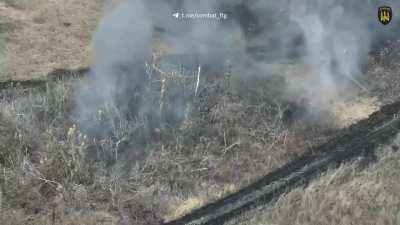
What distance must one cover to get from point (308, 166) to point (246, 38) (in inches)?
160

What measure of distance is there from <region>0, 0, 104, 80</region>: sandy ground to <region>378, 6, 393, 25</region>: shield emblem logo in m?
6.19

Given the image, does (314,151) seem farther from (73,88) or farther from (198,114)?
(73,88)

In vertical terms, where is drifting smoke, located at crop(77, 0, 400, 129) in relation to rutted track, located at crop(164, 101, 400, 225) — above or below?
above

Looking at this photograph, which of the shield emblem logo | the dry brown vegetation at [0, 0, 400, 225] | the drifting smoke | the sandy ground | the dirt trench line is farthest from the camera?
the shield emblem logo

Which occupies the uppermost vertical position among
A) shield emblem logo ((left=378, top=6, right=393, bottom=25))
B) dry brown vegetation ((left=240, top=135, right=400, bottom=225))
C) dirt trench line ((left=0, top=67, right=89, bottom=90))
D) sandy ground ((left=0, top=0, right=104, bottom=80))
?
shield emblem logo ((left=378, top=6, right=393, bottom=25))

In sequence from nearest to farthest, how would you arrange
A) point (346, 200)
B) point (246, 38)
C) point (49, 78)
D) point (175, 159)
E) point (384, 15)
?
point (346, 200) < point (175, 159) < point (49, 78) < point (246, 38) < point (384, 15)

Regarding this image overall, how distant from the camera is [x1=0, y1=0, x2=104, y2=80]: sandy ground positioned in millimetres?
12469

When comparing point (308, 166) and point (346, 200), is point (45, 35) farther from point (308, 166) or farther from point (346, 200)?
point (346, 200)

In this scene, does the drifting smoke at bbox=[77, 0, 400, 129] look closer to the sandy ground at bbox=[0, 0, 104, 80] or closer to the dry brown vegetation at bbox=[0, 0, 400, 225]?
the sandy ground at bbox=[0, 0, 104, 80]

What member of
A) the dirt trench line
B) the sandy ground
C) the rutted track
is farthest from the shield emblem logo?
the dirt trench line

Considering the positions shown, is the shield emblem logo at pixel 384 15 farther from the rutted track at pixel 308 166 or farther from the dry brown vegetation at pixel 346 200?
the dry brown vegetation at pixel 346 200

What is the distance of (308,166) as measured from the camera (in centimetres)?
1029

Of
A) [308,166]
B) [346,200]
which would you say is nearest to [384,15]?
[308,166]

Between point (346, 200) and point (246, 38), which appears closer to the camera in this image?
point (346, 200)
